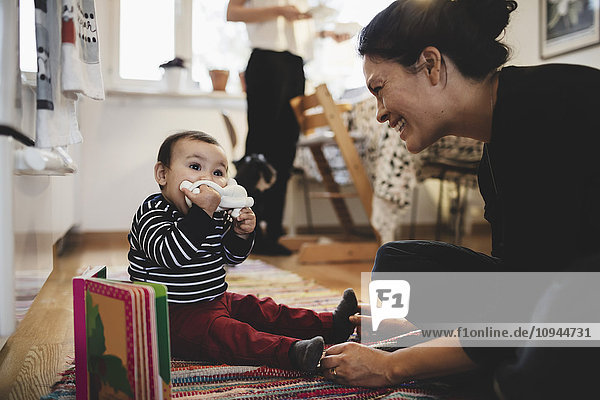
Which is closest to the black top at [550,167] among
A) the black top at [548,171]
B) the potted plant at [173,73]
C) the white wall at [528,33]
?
the black top at [548,171]

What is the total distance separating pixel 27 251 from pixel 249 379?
1.28ft

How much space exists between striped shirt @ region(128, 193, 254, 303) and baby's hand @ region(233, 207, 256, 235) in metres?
0.02

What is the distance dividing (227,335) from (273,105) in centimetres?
169

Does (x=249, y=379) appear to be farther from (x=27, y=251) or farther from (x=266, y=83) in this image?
(x=266, y=83)

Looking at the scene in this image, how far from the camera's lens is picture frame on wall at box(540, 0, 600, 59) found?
7.91 ft

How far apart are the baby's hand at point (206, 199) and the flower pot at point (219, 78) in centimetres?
253

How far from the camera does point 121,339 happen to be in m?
0.64

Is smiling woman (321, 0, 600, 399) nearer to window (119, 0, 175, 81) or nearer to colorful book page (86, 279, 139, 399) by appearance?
colorful book page (86, 279, 139, 399)

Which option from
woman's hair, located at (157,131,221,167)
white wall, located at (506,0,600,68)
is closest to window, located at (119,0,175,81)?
white wall, located at (506,0,600,68)

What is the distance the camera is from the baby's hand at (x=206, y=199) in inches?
33.3

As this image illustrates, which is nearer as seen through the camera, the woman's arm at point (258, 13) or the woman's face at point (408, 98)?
the woman's face at point (408, 98)

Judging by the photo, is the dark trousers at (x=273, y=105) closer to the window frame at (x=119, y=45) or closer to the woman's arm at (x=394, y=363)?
the window frame at (x=119, y=45)

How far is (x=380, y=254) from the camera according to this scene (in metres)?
1.05

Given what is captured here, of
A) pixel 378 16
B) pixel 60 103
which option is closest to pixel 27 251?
pixel 60 103
